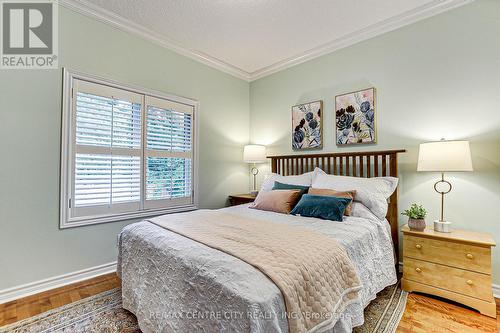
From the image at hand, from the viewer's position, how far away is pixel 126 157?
2.70m

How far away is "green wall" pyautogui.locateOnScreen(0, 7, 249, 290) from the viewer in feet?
6.68

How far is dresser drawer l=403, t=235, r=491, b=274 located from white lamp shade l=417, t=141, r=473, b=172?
62 cm

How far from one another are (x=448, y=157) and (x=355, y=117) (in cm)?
112

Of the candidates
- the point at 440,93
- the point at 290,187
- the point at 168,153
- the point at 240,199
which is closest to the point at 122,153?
the point at 168,153

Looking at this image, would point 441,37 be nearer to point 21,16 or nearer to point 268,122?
point 268,122

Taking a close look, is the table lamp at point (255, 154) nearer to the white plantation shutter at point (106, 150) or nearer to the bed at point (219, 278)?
the bed at point (219, 278)

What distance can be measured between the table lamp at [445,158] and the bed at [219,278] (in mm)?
337

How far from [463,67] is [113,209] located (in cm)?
384

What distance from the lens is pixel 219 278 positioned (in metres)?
1.09

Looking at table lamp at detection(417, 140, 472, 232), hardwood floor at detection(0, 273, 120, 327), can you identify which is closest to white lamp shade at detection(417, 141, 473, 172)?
table lamp at detection(417, 140, 472, 232)

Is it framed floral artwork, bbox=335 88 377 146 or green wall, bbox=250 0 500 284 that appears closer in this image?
green wall, bbox=250 0 500 284

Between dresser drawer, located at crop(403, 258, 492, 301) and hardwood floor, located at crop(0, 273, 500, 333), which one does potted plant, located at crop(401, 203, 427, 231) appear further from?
hardwood floor, located at crop(0, 273, 500, 333)

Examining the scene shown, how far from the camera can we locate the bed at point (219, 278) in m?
0.98

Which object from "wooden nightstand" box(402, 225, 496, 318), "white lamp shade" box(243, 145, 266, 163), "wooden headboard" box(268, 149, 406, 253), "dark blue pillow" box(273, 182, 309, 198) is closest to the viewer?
"wooden nightstand" box(402, 225, 496, 318)
